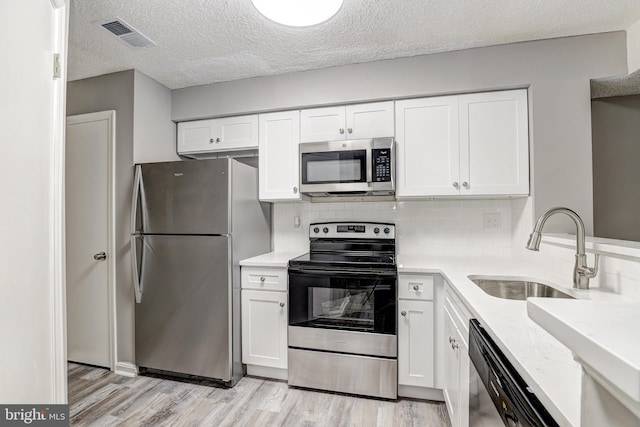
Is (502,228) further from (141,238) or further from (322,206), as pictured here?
(141,238)

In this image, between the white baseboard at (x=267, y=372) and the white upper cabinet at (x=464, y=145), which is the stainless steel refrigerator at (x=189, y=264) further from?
the white upper cabinet at (x=464, y=145)

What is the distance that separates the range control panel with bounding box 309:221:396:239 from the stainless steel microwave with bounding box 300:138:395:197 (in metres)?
0.29

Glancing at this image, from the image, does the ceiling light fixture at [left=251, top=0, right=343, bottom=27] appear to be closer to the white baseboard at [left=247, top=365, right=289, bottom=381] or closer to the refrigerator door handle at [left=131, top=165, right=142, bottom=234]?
the refrigerator door handle at [left=131, top=165, right=142, bottom=234]

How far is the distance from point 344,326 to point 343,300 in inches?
6.8

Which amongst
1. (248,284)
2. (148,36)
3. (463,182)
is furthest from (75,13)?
(463,182)

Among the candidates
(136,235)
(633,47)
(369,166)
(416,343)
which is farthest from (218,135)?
(633,47)

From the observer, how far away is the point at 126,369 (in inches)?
94.6

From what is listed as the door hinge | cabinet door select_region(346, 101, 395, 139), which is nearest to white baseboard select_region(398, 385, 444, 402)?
cabinet door select_region(346, 101, 395, 139)

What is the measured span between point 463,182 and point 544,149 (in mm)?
526

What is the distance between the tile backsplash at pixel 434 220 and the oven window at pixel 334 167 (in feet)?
1.43

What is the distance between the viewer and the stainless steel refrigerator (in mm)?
2191

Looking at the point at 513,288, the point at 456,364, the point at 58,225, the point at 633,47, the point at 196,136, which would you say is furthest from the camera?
the point at 196,136

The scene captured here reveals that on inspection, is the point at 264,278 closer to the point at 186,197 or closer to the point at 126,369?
the point at 186,197

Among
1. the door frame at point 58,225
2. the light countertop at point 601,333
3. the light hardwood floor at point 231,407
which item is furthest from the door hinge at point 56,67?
the light hardwood floor at point 231,407
